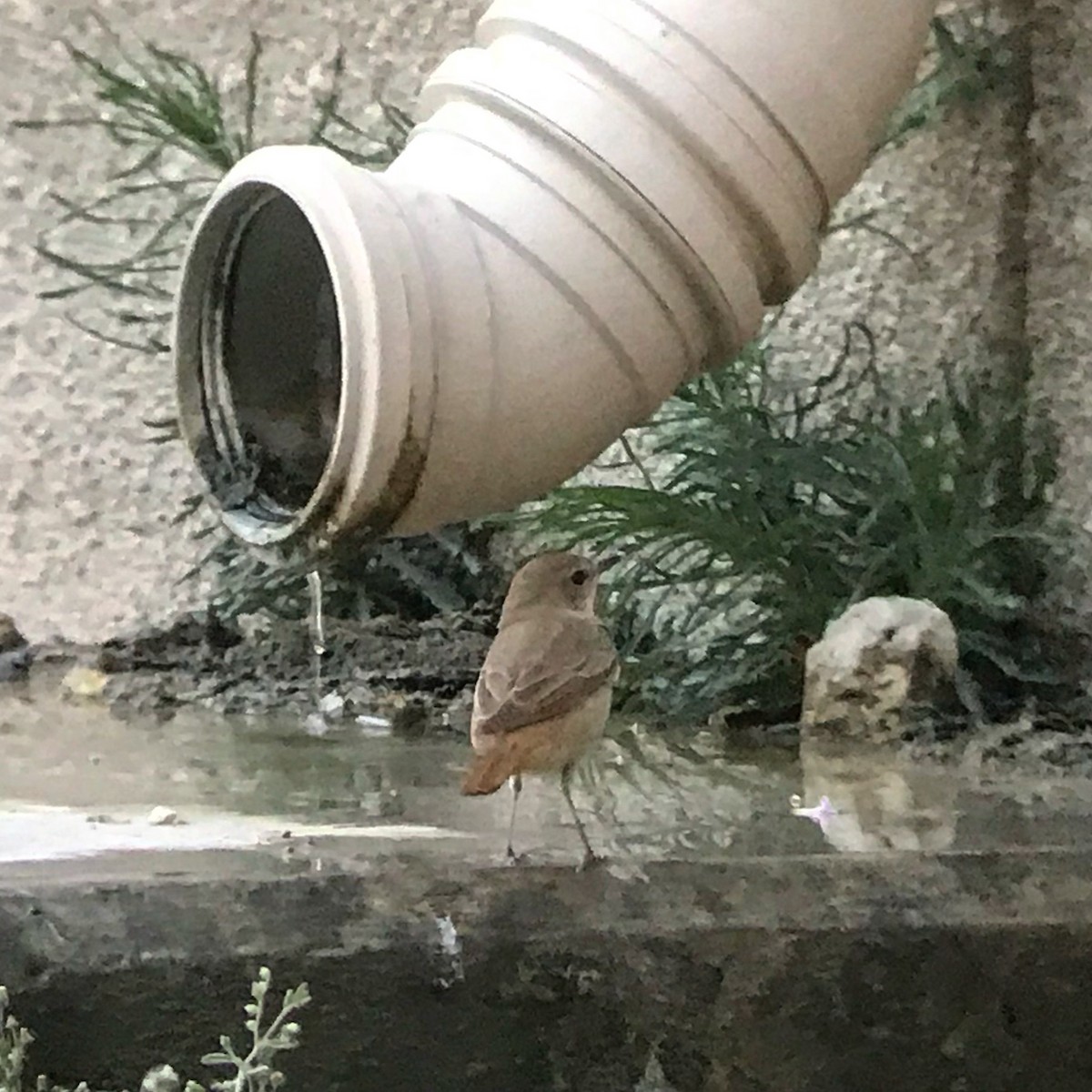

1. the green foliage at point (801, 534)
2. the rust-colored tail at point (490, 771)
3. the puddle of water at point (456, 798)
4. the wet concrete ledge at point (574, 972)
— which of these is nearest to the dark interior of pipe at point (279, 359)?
the puddle of water at point (456, 798)

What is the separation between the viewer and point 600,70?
127cm

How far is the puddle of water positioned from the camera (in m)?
1.00

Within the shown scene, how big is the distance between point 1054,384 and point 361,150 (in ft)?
3.15

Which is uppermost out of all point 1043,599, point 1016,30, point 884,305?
point 1016,30

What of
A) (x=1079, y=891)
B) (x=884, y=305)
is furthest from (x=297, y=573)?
(x=1079, y=891)

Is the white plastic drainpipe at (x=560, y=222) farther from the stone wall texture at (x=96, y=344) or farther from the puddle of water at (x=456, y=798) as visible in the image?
the stone wall texture at (x=96, y=344)

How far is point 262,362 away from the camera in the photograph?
4.80 feet

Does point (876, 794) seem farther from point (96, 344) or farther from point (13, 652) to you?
point (96, 344)

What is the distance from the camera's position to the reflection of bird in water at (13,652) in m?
2.07

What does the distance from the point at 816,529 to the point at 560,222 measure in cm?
57

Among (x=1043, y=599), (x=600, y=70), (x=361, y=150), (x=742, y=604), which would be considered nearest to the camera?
(x=600, y=70)

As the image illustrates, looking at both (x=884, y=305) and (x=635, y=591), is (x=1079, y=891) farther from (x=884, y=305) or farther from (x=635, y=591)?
(x=884, y=305)

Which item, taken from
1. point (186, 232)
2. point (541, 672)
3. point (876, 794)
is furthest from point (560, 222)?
point (186, 232)

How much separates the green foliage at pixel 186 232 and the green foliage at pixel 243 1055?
3.69ft
